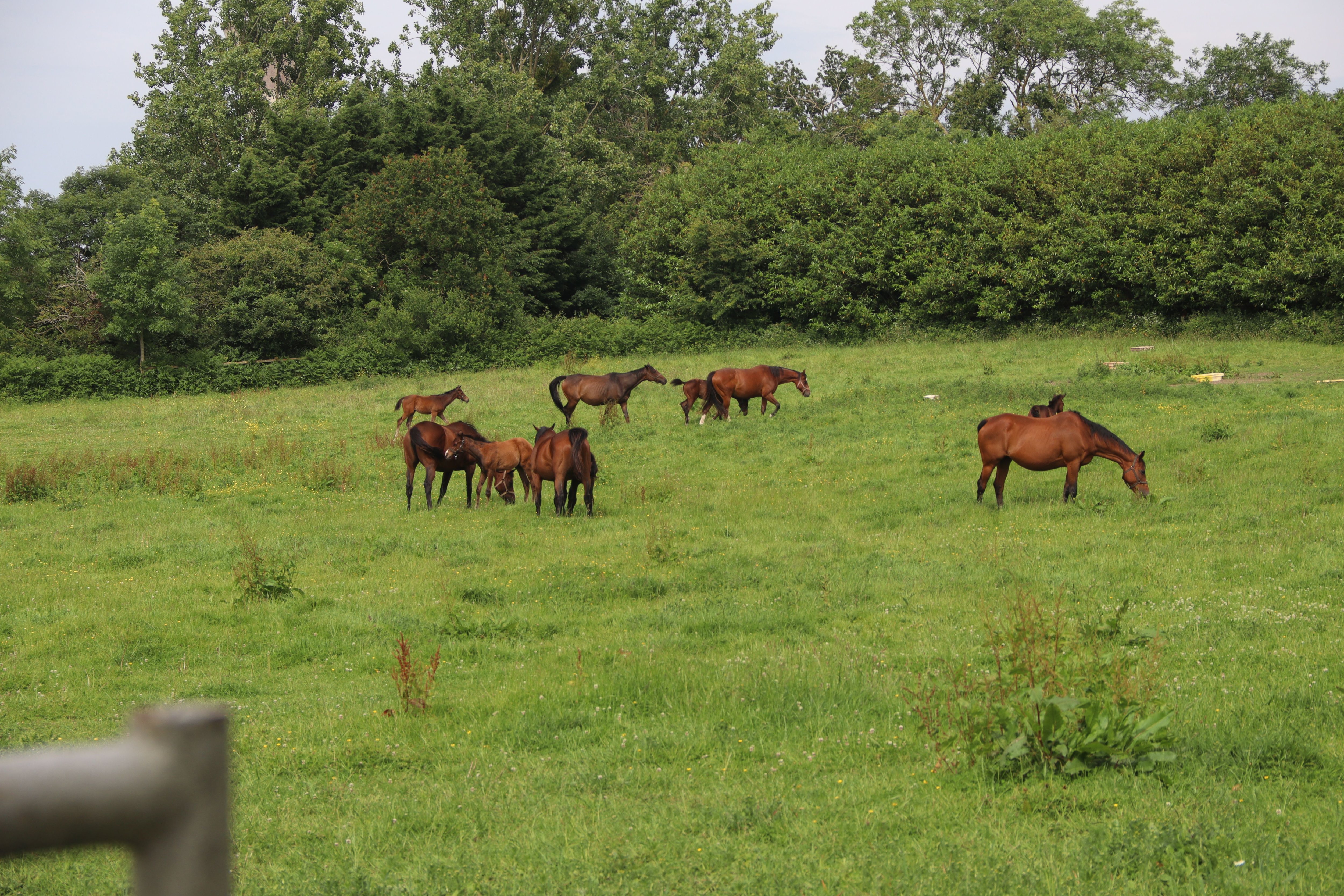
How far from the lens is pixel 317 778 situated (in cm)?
615

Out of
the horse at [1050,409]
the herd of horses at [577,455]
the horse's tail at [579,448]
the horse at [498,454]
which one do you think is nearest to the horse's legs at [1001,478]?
the herd of horses at [577,455]

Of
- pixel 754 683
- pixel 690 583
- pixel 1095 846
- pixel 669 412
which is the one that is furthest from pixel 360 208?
pixel 1095 846

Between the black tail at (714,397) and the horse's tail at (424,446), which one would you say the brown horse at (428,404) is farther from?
the horse's tail at (424,446)

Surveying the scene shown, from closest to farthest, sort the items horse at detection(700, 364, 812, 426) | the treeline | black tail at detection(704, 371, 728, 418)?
1. black tail at detection(704, 371, 728, 418)
2. horse at detection(700, 364, 812, 426)
3. the treeline

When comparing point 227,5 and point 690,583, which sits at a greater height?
point 227,5

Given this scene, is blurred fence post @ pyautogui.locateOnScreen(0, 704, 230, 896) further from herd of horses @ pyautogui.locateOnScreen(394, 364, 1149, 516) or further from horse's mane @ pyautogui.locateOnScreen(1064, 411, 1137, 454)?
horse's mane @ pyautogui.locateOnScreen(1064, 411, 1137, 454)

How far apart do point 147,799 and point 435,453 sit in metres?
15.8

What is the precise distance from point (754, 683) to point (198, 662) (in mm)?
4928

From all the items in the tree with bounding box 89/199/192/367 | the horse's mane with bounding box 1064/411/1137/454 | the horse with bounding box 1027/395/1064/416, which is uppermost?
the tree with bounding box 89/199/192/367

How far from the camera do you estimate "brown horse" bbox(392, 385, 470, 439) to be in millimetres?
25562

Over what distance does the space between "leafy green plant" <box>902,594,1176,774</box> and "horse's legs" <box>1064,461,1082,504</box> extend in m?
7.82


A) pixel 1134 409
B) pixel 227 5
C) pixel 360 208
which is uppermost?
pixel 227 5

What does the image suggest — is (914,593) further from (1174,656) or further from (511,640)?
(511,640)

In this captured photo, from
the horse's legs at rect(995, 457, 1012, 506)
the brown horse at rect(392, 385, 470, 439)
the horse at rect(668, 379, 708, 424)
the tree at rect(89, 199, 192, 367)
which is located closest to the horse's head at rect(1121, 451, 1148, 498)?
the horse's legs at rect(995, 457, 1012, 506)
